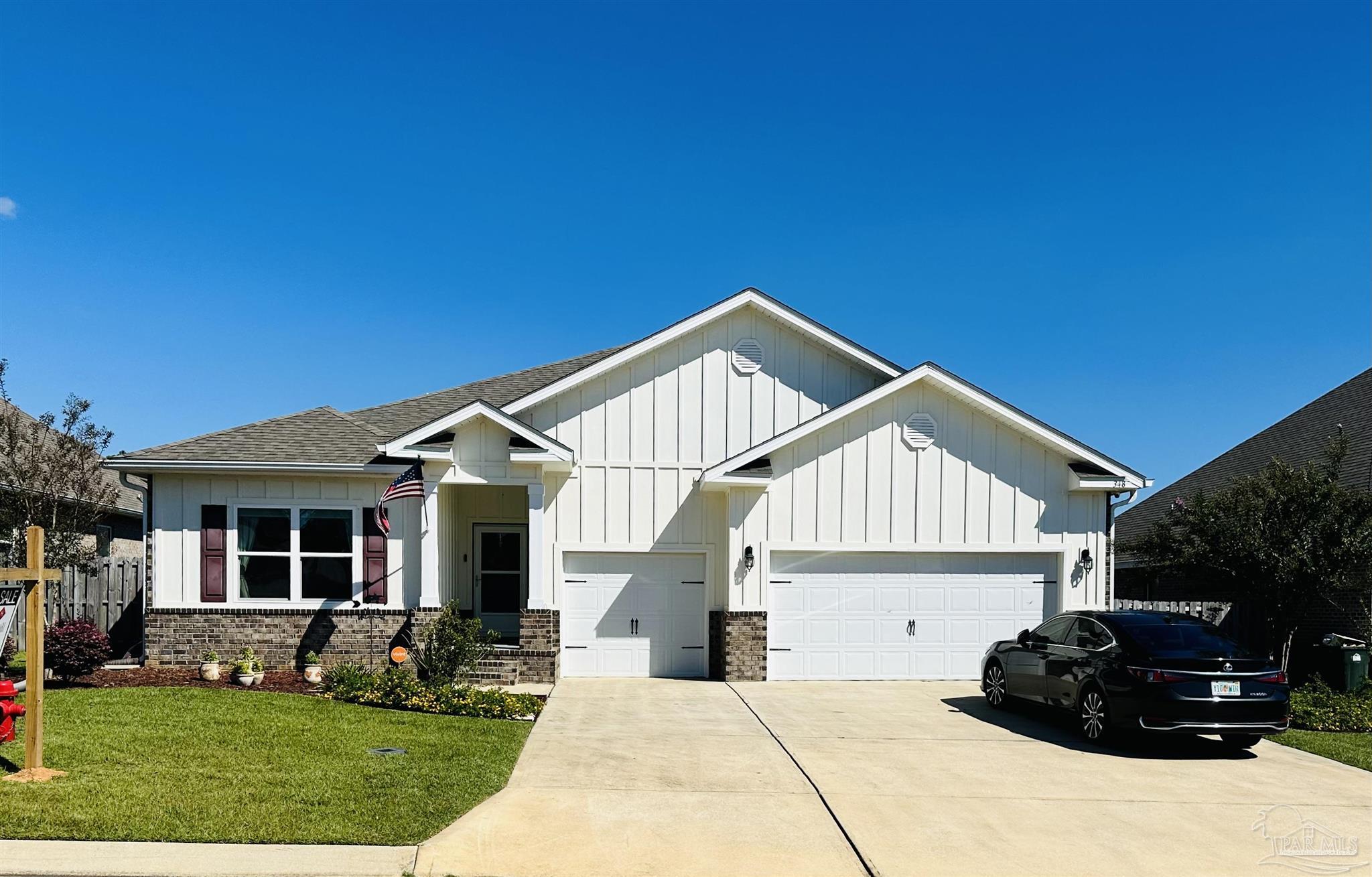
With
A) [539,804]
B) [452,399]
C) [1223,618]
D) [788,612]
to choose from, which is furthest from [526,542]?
[1223,618]

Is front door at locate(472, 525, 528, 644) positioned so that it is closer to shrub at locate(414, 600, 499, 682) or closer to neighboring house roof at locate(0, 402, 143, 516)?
shrub at locate(414, 600, 499, 682)

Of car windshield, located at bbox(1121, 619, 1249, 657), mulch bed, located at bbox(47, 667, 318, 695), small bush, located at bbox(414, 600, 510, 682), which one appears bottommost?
mulch bed, located at bbox(47, 667, 318, 695)

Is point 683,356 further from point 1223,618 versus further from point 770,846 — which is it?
point 1223,618

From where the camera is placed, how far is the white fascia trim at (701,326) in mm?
15852

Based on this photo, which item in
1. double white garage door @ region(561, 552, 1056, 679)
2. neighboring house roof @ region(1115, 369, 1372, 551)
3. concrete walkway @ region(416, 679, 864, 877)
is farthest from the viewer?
neighboring house roof @ region(1115, 369, 1372, 551)

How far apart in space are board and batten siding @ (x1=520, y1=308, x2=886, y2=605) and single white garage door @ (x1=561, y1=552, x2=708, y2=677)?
1.19 feet

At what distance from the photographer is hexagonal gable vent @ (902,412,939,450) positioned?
15.9 metres

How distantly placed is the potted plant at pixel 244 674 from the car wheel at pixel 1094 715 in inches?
437

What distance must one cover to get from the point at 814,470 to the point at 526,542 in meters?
5.84

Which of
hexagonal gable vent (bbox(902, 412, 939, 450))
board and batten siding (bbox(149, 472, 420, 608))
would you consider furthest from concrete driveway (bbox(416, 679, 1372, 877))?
hexagonal gable vent (bbox(902, 412, 939, 450))

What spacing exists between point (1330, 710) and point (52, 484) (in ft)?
66.4

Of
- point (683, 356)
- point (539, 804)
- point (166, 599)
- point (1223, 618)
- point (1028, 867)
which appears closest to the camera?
point (1028, 867)

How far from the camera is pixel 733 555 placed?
51.2ft

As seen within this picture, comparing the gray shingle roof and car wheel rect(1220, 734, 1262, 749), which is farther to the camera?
the gray shingle roof
